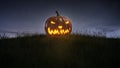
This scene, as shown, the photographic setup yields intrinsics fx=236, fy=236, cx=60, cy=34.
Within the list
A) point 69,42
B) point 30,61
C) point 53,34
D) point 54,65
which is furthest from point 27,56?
point 53,34

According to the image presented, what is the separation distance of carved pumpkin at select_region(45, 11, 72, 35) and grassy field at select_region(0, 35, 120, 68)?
2.05 m

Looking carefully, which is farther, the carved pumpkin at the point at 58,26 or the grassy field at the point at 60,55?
the carved pumpkin at the point at 58,26

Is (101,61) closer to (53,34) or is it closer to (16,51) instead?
(16,51)

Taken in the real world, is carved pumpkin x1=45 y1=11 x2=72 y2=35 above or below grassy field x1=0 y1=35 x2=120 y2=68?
above

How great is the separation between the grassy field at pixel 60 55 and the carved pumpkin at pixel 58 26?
2.05 m

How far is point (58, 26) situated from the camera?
1080 centimetres

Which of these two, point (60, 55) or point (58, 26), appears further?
point (58, 26)

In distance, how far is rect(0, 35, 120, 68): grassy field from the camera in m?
6.27

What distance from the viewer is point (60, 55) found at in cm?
702

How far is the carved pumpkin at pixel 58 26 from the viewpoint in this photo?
35.3 ft

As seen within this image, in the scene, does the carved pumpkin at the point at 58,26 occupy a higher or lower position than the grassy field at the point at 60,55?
higher

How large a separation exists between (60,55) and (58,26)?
3.91m

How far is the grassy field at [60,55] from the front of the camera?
→ 6274 mm

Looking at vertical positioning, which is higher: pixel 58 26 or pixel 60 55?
pixel 58 26
